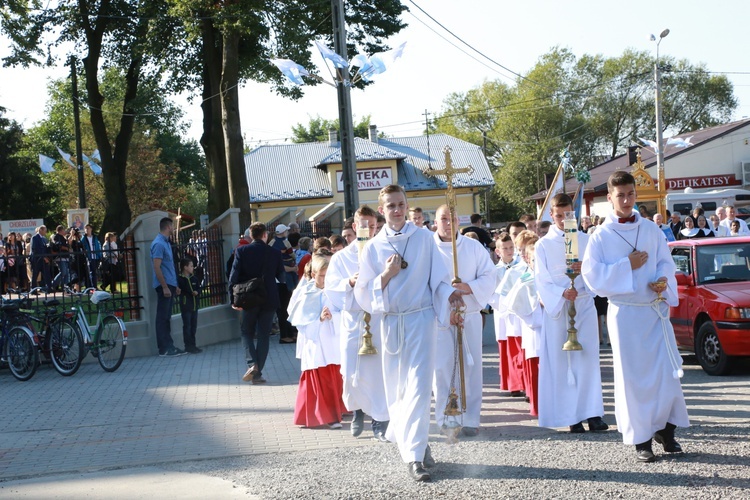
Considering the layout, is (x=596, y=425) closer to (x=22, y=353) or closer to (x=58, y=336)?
(x=58, y=336)

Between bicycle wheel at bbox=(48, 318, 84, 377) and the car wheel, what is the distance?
8.05 metres

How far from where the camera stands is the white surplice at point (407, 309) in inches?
265

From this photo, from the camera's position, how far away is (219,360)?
48.2ft

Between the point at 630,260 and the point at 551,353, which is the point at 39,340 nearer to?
the point at 551,353

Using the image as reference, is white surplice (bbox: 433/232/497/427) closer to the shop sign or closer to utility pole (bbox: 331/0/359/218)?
utility pole (bbox: 331/0/359/218)

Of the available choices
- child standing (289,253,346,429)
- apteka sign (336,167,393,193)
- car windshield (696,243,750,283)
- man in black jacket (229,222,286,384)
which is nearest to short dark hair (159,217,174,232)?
man in black jacket (229,222,286,384)

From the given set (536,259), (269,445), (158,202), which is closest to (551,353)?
(536,259)

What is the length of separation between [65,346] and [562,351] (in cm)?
787

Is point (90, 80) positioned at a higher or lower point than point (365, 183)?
higher

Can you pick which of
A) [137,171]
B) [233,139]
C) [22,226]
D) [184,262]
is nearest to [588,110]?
[137,171]

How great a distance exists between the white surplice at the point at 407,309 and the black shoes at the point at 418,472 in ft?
0.40

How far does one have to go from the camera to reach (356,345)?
8.45 m

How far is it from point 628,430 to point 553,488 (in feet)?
3.39

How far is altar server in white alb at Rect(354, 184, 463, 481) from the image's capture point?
6730 millimetres
